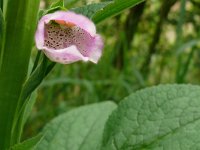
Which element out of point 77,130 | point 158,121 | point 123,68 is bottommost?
point 123,68

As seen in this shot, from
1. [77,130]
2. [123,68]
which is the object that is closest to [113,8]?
[77,130]

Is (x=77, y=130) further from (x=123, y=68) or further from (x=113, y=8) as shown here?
(x=123, y=68)

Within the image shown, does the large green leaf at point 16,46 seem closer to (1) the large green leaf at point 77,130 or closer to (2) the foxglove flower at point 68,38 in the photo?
(2) the foxglove flower at point 68,38

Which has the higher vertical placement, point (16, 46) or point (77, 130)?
point (16, 46)

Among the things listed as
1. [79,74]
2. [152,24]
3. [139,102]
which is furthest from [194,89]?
[152,24]

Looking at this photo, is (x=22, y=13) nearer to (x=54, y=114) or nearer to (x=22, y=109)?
(x=22, y=109)

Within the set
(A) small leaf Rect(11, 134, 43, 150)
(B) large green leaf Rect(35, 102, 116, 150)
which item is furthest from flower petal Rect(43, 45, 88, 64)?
(B) large green leaf Rect(35, 102, 116, 150)
